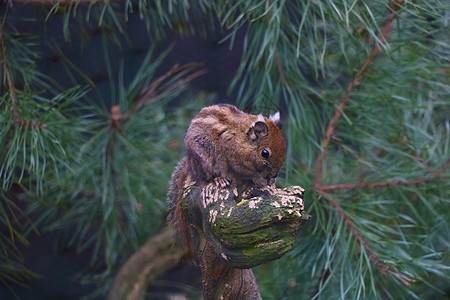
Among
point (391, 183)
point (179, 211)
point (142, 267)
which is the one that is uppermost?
point (179, 211)

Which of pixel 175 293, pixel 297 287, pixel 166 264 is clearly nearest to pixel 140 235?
pixel 166 264

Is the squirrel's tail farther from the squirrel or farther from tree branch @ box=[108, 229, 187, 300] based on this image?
tree branch @ box=[108, 229, 187, 300]

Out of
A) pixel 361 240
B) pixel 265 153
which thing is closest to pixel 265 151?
pixel 265 153

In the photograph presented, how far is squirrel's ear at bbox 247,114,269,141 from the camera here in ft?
1.81

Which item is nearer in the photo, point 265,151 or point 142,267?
point 265,151

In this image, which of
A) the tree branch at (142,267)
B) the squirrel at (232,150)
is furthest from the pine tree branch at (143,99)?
the squirrel at (232,150)

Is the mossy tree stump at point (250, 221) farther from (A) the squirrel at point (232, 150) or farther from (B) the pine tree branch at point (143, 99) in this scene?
(B) the pine tree branch at point (143, 99)

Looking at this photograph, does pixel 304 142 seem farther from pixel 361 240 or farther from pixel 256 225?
pixel 256 225

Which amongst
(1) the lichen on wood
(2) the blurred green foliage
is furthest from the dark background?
(1) the lichen on wood

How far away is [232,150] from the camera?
578mm

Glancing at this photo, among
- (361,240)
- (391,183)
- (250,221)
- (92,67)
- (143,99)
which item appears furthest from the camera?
(92,67)

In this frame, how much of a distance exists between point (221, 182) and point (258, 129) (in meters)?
0.08

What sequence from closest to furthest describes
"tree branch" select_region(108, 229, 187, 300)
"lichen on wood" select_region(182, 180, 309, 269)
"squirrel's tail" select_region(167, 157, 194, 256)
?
"lichen on wood" select_region(182, 180, 309, 269)
"squirrel's tail" select_region(167, 157, 194, 256)
"tree branch" select_region(108, 229, 187, 300)

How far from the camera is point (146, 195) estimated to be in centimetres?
112
